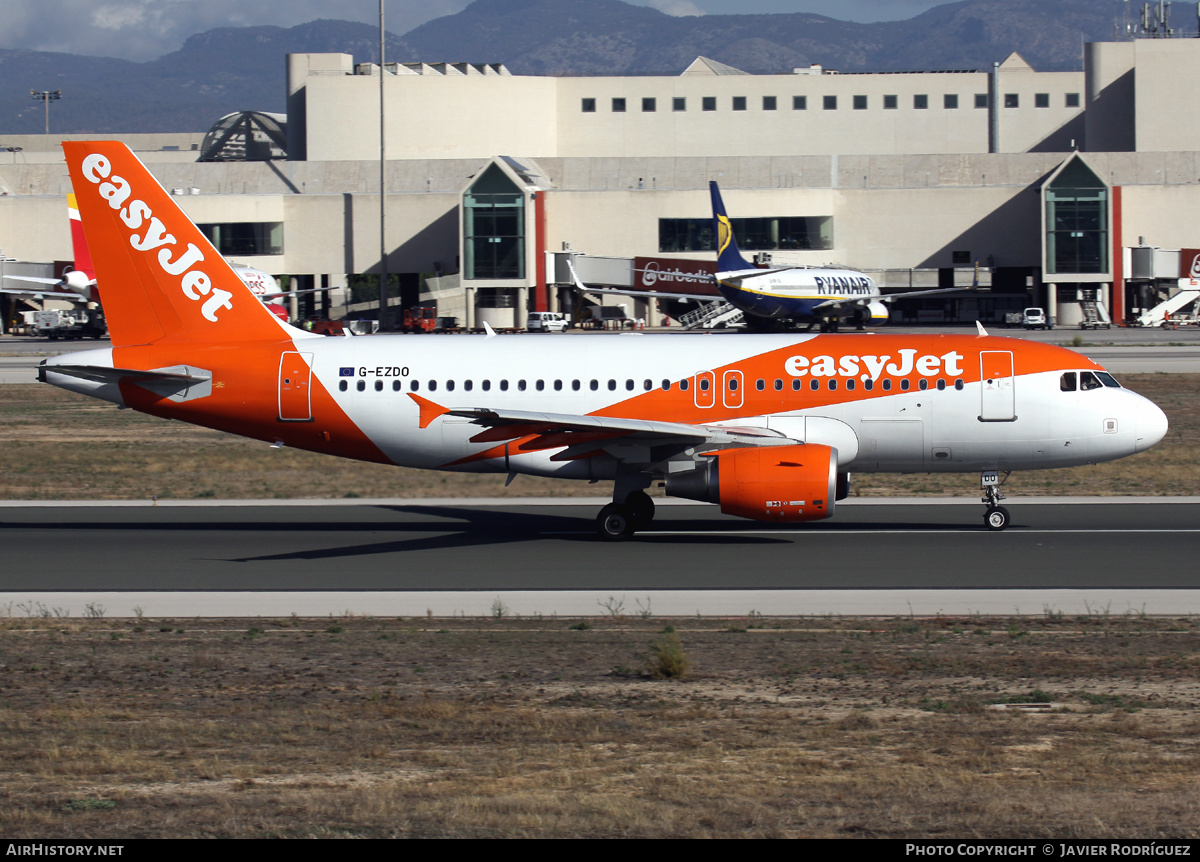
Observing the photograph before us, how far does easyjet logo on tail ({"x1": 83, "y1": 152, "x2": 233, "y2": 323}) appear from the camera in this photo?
24.8 meters

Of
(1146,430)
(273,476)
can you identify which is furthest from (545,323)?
(1146,430)

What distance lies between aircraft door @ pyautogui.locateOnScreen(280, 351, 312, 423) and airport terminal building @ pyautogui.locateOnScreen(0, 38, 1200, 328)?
7607 centimetres

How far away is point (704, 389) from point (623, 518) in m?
2.88

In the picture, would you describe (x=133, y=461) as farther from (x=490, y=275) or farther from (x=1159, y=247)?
(x=1159, y=247)

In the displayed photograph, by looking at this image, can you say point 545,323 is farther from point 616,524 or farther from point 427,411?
point 616,524

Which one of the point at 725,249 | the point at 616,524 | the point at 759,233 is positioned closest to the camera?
the point at 616,524

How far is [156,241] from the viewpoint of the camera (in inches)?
981

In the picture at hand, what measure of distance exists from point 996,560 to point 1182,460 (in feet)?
49.3

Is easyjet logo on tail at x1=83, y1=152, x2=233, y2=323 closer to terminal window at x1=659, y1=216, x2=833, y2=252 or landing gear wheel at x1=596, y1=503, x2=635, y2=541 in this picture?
landing gear wheel at x1=596, y1=503, x2=635, y2=541

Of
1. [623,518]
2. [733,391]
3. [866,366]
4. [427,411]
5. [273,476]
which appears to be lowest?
[623,518]

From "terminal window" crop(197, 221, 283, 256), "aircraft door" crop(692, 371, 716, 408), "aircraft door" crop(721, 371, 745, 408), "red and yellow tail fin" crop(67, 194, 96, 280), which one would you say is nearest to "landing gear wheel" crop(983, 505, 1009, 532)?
"aircraft door" crop(721, 371, 745, 408)

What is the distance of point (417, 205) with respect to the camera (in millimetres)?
109625

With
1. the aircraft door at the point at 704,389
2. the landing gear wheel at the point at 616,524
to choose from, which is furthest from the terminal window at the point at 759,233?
the landing gear wheel at the point at 616,524

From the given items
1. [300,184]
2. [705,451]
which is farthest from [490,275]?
[705,451]
